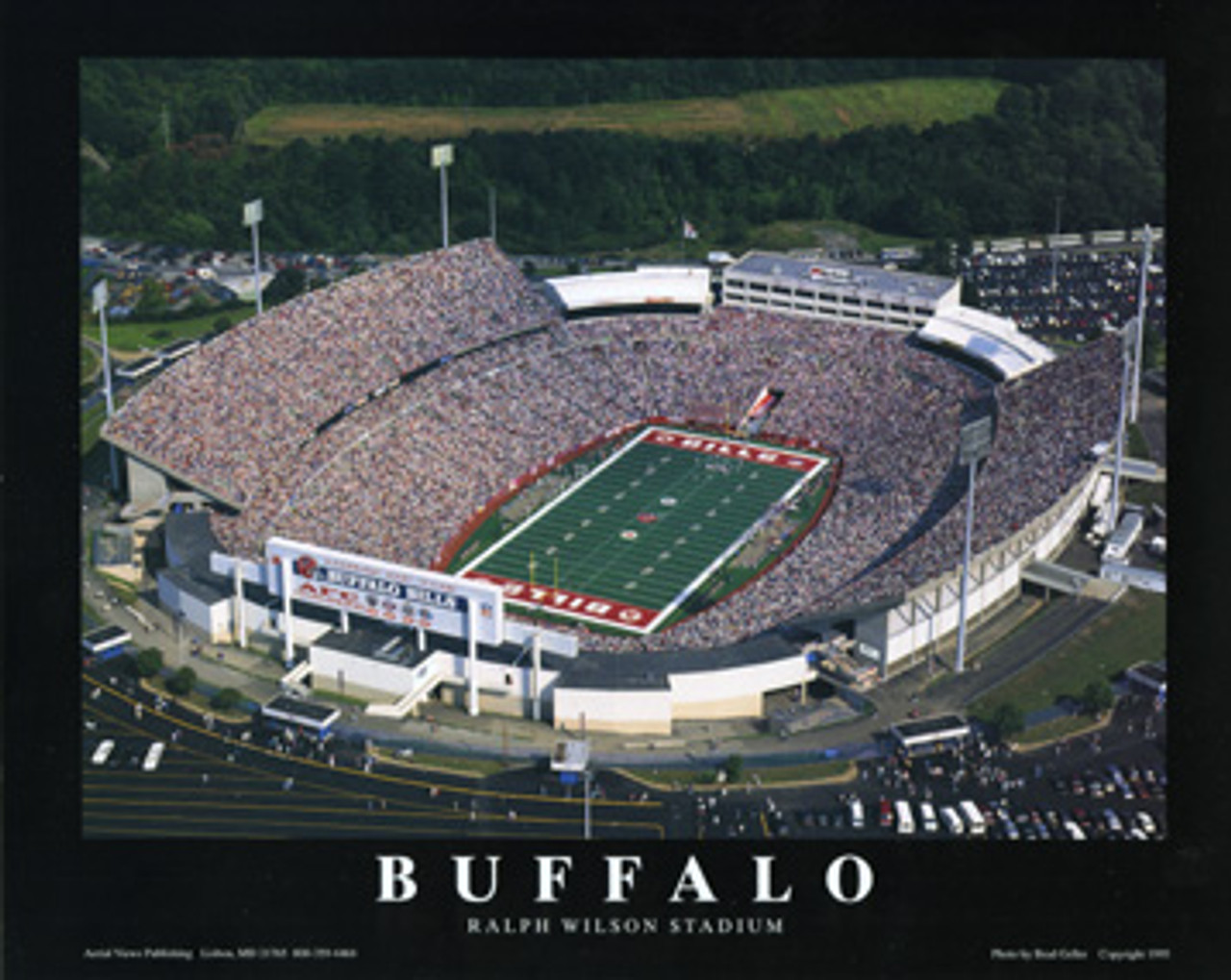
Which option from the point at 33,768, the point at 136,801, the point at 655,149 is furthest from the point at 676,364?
the point at 33,768

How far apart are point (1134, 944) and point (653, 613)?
1254 inches

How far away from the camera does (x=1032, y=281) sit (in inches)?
4648

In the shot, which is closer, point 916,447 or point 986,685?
point 986,685

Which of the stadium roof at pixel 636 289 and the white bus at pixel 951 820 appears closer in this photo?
the white bus at pixel 951 820

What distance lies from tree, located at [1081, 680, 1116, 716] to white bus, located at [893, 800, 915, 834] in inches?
349

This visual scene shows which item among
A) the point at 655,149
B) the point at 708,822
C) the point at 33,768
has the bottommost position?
the point at 708,822

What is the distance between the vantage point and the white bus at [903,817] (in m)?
65.3

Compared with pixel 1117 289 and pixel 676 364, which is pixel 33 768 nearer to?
pixel 676 364

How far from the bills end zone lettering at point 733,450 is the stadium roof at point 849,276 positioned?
11.2 meters

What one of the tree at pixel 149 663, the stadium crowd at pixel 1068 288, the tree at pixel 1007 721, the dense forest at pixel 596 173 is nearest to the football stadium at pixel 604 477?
the tree at pixel 149 663

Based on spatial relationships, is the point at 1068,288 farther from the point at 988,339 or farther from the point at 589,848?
the point at 589,848

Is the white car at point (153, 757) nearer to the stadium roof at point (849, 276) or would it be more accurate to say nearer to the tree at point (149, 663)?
the tree at point (149, 663)

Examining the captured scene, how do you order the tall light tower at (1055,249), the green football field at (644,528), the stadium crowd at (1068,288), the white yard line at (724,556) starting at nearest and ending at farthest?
the white yard line at (724,556), the green football field at (644,528), the stadium crowd at (1068,288), the tall light tower at (1055,249)

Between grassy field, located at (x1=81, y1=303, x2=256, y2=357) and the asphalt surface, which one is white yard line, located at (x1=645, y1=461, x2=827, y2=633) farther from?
grassy field, located at (x1=81, y1=303, x2=256, y2=357)
